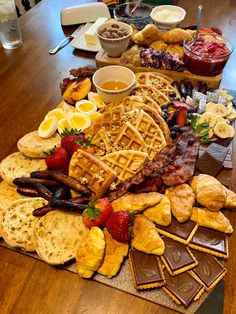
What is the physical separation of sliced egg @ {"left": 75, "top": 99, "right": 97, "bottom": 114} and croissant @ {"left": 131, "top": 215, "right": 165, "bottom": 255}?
908 millimetres

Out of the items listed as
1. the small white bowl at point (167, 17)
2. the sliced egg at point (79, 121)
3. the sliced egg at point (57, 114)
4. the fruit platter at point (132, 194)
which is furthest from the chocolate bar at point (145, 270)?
the small white bowl at point (167, 17)

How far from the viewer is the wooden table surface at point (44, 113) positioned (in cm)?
139

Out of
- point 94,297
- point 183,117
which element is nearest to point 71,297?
point 94,297

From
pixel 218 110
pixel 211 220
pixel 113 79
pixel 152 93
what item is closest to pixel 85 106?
pixel 113 79

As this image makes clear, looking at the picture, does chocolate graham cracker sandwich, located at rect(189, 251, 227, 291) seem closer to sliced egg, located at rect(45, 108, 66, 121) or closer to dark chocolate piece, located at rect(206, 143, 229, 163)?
dark chocolate piece, located at rect(206, 143, 229, 163)

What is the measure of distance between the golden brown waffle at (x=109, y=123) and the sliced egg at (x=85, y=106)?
0.18m

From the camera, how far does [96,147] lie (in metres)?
1.88

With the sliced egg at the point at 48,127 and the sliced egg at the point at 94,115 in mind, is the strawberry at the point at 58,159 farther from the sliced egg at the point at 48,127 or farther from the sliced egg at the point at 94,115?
the sliced egg at the point at 94,115

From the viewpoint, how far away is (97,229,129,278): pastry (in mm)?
1426

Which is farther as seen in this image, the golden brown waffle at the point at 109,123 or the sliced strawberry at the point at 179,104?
the sliced strawberry at the point at 179,104

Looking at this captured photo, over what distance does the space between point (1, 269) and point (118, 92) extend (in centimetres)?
124

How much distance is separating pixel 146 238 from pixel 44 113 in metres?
1.25

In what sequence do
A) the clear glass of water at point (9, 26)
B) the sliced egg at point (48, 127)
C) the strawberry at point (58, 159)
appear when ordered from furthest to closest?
the clear glass of water at point (9, 26)
the sliced egg at point (48, 127)
the strawberry at point (58, 159)

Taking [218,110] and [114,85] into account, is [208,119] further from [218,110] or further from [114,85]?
[114,85]
